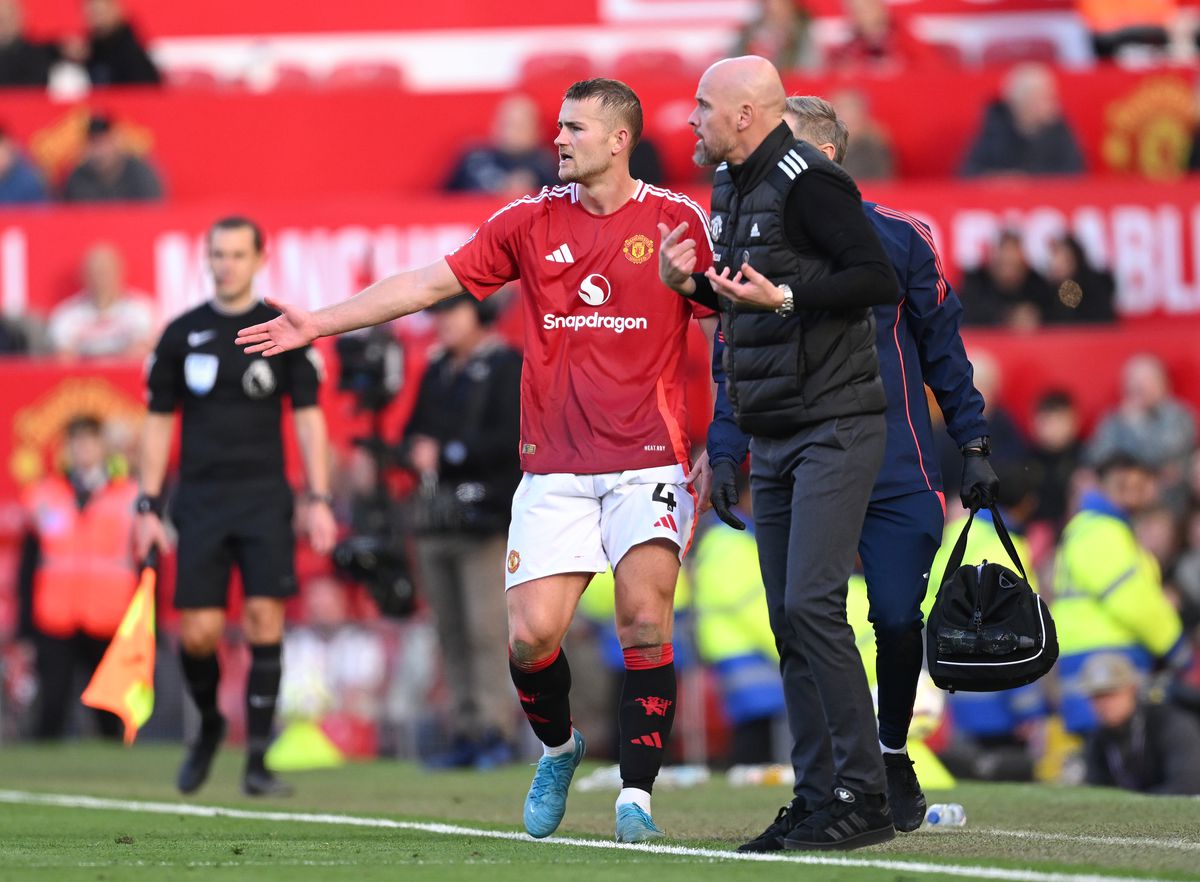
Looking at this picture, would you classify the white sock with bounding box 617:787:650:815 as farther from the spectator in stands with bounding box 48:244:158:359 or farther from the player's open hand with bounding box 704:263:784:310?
the spectator in stands with bounding box 48:244:158:359

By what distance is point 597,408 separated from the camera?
667cm

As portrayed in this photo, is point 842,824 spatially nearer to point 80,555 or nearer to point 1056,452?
point 1056,452

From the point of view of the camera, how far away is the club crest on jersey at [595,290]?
670 centimetres

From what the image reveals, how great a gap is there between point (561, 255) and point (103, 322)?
881cm

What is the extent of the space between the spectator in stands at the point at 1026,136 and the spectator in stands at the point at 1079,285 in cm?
129

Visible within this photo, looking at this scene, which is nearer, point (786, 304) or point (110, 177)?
point (786, 304)

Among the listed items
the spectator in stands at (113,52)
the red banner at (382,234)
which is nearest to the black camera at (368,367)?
the red banner at (382,234)

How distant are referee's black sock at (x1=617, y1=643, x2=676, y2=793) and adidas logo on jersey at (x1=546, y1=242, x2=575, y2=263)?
122 cm

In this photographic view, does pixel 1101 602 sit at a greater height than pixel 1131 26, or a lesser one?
lesser

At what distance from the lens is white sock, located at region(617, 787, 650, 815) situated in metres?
6.60

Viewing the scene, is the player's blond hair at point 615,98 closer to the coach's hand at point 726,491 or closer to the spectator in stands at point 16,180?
the coach's hand at point 726,491

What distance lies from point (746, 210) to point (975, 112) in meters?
11.3

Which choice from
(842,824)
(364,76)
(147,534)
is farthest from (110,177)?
(842,824)

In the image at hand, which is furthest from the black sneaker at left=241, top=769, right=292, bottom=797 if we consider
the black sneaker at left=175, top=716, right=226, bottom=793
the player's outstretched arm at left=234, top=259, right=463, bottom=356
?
the player's outstretched arm at left=234, top=259, right=463, bottom=356
